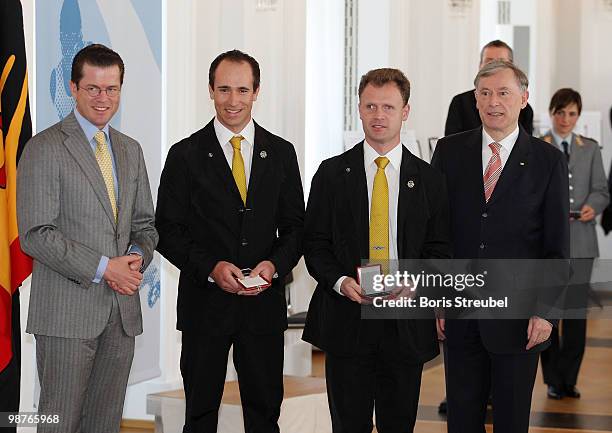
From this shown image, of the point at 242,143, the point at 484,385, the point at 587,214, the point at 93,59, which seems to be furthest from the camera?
the point at 587,214

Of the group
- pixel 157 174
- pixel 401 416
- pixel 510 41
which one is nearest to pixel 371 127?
pixel 401 416

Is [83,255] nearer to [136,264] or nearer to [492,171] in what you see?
[136,264]

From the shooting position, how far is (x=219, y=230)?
4316 millimetres

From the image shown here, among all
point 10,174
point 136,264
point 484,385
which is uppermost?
point 10,174

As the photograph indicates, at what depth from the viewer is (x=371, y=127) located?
4.18m

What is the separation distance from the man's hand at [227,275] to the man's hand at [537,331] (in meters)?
1.14

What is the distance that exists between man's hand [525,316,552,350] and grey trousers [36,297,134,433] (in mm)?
1532

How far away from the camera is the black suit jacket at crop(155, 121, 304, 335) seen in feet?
14.2

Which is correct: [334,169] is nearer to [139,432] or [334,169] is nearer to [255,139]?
[255,139]

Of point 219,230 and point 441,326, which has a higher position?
point 219,230

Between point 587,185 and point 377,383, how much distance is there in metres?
4.22

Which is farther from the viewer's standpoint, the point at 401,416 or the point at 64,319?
the point at 401,416

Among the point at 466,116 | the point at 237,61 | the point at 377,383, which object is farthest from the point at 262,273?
the point at 466,116

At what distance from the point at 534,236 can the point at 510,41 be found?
1191 centimetres
